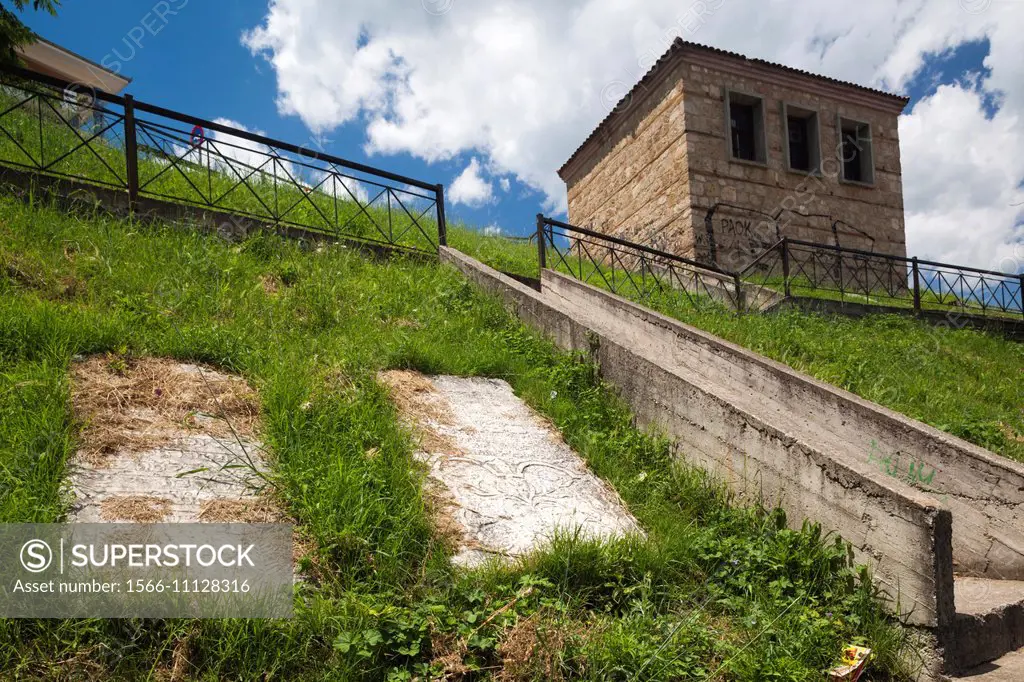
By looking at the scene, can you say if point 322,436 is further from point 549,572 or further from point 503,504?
point 549,572

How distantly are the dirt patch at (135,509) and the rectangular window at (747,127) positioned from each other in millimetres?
16263

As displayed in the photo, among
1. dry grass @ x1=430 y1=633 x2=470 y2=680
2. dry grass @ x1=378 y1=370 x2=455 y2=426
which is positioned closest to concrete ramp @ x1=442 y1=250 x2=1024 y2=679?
dry grass @ x1=378 y1=370 x2=455 y2=426

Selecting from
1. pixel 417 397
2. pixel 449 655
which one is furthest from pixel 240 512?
pixel 417 397

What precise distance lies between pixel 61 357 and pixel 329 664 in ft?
Result: 9.93

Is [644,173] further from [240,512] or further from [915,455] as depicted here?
[240,512]

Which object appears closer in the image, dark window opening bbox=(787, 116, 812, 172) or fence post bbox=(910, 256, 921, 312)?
fence post bbox=(910, 256, 921, 312)

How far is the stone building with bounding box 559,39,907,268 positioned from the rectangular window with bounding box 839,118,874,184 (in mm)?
30

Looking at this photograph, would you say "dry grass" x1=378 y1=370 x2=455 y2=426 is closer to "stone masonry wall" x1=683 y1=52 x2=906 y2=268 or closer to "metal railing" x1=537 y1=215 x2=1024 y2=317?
"metal railing" x1=537 y1=215 x2=1024 y2=317

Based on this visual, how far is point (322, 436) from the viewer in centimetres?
383

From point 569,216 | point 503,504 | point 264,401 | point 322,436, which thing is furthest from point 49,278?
point 569,216

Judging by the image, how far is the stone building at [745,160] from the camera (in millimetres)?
15688

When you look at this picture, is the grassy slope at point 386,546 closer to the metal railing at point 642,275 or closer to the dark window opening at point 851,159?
the metal railing at point 642,275

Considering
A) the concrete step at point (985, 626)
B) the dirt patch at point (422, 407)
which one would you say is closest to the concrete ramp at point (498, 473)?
the dirt patch at point (422, 407)

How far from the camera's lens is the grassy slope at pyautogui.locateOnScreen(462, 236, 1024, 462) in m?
6.66
